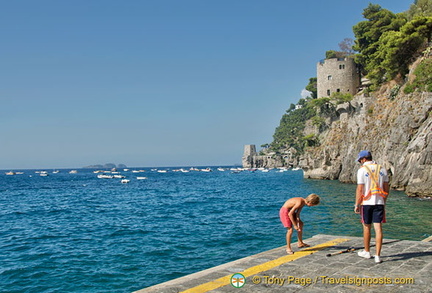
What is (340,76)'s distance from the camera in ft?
235

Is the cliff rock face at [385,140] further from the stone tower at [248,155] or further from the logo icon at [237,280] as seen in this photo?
the stone tower at [248,155]

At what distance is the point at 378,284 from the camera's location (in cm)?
617

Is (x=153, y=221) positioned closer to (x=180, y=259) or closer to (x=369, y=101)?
(x=180, y=259)

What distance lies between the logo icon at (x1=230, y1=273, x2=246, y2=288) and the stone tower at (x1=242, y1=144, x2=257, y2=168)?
155 m

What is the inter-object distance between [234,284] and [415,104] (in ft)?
115

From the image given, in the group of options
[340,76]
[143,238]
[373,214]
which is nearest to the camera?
[373,214]

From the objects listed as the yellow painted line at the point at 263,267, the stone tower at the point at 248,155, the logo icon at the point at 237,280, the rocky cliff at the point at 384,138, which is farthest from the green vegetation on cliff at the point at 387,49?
the stone tower at the point at 248,155

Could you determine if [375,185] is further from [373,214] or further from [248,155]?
[248,155]

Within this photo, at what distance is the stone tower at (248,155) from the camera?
6412 inches

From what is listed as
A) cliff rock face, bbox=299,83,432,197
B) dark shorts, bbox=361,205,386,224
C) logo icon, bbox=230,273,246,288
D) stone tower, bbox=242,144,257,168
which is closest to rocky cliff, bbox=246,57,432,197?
cliff rock face, bbox=299,83,432,197

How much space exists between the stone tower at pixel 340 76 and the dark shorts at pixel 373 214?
68144mm

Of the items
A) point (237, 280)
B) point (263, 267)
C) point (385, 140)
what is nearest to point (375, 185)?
point (263, 267)

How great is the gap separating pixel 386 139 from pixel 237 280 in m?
37.6

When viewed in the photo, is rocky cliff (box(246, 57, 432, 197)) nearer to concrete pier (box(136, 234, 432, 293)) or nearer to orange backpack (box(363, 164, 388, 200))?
concrete pier (box(136, 234, 432, 293))
